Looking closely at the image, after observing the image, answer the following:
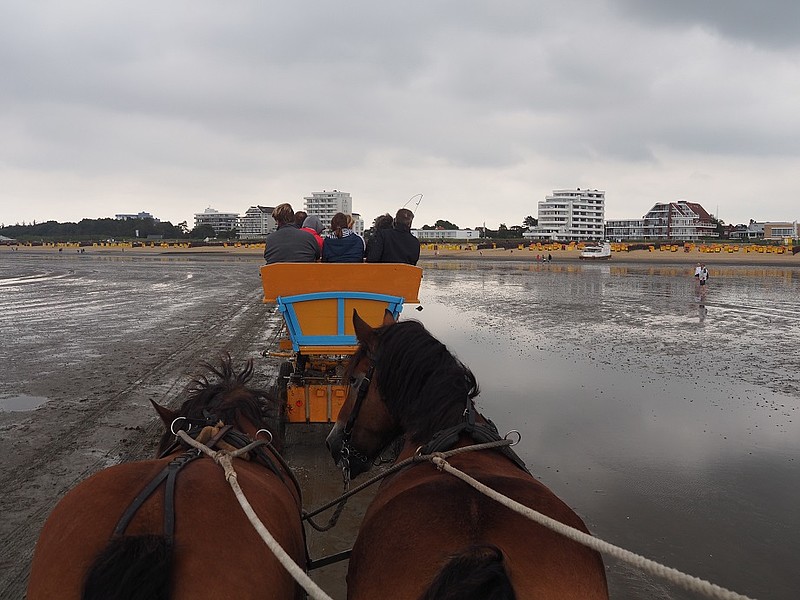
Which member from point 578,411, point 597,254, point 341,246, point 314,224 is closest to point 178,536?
point 341,246

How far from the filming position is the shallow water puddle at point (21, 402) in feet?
24.8

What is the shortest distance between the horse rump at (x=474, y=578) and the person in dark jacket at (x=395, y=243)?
4.85 meters

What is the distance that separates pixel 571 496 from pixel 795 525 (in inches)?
72.0

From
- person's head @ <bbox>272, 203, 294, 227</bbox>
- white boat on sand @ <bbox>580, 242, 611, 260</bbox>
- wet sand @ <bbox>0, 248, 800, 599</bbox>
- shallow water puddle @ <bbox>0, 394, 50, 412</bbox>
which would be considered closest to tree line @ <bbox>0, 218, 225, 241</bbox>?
white boat on sand @ <bbox>580, 242, 611, 260</bbox>

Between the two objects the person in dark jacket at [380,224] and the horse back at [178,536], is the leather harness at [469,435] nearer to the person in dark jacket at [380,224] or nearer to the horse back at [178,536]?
the horse back at [178,536]

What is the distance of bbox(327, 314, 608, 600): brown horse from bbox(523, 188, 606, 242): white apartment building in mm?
134055

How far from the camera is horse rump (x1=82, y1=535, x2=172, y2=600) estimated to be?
66.9 inches

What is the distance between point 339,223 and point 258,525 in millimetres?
4867

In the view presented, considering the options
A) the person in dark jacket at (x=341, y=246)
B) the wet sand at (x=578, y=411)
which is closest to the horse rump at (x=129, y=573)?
the wet sand at (x=578, y=411)

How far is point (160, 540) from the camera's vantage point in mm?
1802

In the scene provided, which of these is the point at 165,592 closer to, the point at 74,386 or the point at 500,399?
the point at 500,399

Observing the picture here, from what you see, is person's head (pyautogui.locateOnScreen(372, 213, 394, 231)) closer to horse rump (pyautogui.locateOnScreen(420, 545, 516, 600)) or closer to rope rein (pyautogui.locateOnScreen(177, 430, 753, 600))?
rope rein (pyautogui.locateOnScreen(177, 430, 753, 600))

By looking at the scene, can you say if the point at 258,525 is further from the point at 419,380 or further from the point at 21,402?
the point at 21,402

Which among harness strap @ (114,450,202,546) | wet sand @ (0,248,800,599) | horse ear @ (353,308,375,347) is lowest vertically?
wet sand @ (0,248,800,599)
